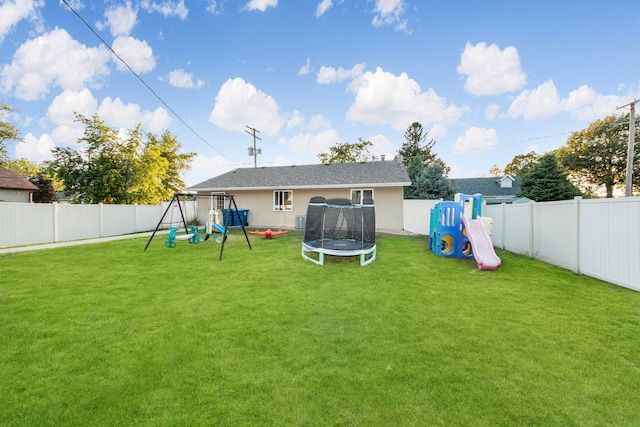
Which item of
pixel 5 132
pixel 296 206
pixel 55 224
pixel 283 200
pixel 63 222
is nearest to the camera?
pixel 55 224

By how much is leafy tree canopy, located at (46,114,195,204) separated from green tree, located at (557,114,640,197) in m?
39.4

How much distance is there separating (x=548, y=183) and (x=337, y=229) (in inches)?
712

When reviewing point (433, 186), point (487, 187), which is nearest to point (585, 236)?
point (433, 186)

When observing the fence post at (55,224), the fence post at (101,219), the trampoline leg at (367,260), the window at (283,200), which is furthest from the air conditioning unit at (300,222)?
the fence post at (55,224)

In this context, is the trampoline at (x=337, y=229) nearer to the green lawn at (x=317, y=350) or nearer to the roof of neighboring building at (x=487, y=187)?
the green lawn at (x=317, y=350)

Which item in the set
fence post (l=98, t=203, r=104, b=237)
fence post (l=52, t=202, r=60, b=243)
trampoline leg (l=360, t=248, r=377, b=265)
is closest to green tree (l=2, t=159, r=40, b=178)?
fence post (l=98, t=203, r=104, b=237)

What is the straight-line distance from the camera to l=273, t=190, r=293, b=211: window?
15941 millimetres

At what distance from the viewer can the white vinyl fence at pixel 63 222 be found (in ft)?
29.3

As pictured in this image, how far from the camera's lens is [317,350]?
9.43ft

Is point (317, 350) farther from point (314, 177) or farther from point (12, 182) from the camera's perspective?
point (12, 182)

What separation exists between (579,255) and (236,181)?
52.9 feet

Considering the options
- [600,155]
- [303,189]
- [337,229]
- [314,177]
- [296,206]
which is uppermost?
[600,155]

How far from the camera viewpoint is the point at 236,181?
1734 centimetres

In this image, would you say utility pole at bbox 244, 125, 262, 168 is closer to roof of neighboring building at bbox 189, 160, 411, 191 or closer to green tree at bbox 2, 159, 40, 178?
roof of neighboring building at bbox 189, 160, 411, 191
